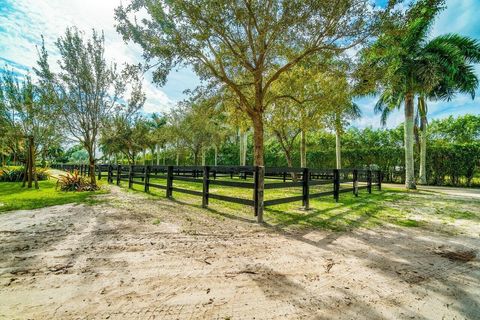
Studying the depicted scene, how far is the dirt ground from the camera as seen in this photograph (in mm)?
1866

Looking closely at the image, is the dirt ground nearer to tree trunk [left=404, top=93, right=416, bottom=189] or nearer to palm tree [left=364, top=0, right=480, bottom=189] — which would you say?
tree trunk [left=404, top=93, right=416, bottom=189]

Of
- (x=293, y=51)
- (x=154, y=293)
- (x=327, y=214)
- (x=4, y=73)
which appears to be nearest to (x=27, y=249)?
(x=154, y=293)

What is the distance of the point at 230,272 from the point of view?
2512mm

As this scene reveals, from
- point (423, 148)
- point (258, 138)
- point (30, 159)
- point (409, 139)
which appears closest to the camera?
point (258, 138)

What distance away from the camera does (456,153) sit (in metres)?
15.7

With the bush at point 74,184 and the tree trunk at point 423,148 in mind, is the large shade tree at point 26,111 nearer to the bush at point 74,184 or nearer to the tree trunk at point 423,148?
the bush at point 74,184

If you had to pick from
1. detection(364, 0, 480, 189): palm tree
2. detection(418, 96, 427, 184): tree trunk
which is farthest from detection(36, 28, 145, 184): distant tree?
detection(418, 96, 427, 184): tree trunk

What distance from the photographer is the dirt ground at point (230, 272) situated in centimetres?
187

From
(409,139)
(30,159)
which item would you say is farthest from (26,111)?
(409,139)

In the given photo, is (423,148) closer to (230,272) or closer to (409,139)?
(409,139)

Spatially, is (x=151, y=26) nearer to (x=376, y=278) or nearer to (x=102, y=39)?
(x=102, y=39)

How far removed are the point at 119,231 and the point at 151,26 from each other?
7.06 meters

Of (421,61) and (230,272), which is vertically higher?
(421,61)

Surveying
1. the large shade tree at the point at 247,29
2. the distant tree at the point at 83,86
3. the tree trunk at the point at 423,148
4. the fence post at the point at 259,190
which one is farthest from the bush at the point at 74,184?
the tree trunk at the point at 423,148
